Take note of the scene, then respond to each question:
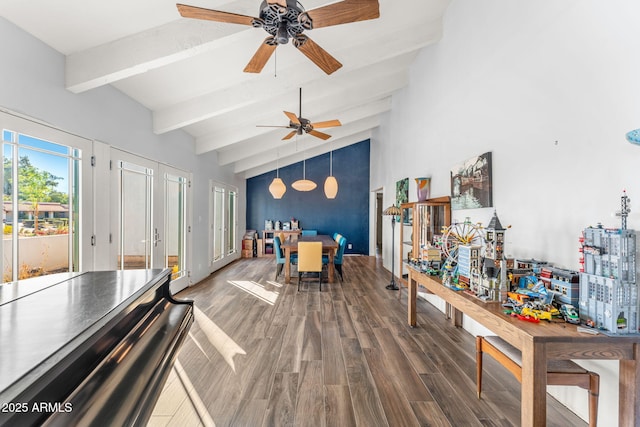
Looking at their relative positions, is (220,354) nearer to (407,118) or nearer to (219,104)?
(219,104)

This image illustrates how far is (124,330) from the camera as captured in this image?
1.15 metres

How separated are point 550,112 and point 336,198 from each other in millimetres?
7370

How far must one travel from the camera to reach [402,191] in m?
5.59

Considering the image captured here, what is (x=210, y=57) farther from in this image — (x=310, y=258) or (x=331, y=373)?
(x=331, y=373)

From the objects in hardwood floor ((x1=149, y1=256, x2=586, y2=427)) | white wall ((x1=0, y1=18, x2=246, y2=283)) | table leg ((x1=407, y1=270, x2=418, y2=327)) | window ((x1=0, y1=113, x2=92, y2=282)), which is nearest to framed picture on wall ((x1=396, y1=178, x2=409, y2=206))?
hardwood floor ((x1=149, y1=256, x2=586, y2=427))

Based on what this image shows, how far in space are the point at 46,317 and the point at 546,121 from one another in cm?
308

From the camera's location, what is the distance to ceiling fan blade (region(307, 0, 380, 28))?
194 cm

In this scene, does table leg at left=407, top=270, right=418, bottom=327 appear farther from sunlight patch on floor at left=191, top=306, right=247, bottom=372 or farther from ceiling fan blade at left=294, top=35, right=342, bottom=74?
ceiling fan blade at left=294, top=35, right=342, bottom=74

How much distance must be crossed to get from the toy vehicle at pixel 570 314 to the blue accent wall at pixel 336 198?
7785 millimetres

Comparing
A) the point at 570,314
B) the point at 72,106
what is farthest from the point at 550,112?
the point at 72,106

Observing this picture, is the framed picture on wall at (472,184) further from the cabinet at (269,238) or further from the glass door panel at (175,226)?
the cabinet at (269,238)

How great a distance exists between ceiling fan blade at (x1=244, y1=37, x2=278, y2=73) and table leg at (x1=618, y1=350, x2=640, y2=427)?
2984 mm

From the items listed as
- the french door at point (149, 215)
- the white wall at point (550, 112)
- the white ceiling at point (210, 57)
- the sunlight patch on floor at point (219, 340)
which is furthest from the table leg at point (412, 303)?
the french door at point (149, 215)

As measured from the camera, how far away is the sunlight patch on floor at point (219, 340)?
8.79 ft
